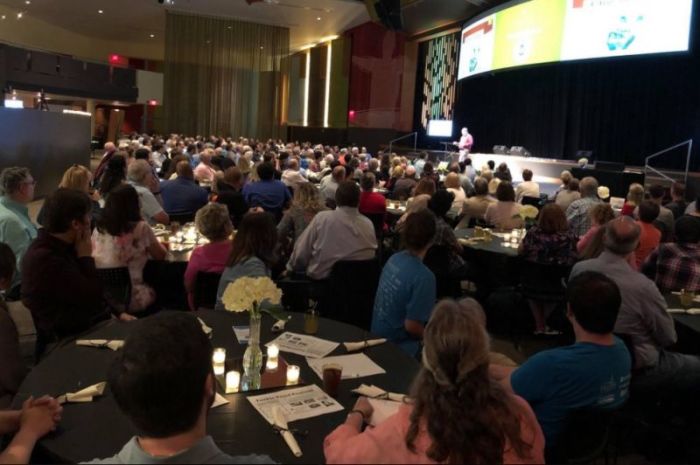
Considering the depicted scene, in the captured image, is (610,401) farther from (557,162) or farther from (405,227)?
(557,162)

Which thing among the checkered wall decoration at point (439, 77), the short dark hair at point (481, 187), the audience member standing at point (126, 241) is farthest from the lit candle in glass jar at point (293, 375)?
the checkered wall decoration at point (439, 77)

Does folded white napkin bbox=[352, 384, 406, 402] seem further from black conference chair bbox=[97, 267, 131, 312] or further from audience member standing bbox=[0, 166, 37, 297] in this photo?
audience member standing bbox=[0, 166, 37, 297]

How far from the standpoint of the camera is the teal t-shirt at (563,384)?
2.15 m

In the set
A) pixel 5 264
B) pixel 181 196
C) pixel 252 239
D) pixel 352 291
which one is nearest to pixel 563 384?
pixel 252 239

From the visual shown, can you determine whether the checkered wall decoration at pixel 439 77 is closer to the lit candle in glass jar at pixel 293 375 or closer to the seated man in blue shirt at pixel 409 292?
the seated man in blue shirt at pixel 409 292

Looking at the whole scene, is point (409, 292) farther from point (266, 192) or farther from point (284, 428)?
point (266, 192)

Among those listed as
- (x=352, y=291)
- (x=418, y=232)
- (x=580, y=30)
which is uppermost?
(x=580, y=30)

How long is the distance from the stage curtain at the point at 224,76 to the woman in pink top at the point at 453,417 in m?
22.9

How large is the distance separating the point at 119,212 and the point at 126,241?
0.21 meters

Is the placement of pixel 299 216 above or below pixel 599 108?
below

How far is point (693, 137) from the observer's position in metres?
11.7

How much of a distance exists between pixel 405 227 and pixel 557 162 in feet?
33.4

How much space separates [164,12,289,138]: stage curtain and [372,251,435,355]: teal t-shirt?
21387 mm

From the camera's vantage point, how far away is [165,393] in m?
1.21
